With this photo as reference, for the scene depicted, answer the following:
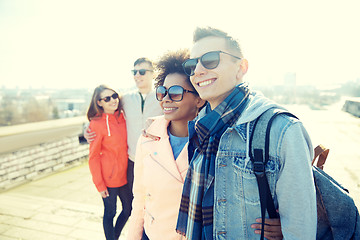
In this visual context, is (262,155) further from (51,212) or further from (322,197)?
(51,212)

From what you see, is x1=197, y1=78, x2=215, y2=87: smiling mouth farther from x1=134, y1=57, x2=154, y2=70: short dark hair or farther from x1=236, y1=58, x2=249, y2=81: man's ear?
x1=134, y1=57, x2=154, y2=70: short dark hair

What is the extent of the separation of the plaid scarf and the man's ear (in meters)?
0.08

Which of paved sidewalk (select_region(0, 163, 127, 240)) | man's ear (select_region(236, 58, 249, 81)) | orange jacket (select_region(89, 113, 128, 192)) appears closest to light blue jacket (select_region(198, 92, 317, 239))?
man's ear (select_region(236, 58, 249, 81))

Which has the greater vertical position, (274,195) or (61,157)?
(274,195)

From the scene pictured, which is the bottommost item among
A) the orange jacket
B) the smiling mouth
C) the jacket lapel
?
the orange jacket

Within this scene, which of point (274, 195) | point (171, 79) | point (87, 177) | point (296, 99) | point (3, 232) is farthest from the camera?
point (296, 99)

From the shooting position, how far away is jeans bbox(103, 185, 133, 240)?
2674 millimetres

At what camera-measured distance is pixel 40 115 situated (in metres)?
16.1

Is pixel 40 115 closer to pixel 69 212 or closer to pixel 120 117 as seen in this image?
pixel 69 212

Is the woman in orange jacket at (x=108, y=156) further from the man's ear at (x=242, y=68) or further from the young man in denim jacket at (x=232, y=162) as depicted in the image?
the man's ear at (x=242, y=68)

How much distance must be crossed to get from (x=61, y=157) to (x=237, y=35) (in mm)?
6368

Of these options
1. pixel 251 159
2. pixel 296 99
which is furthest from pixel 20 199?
pixel 296 99

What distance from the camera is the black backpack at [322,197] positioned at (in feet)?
3.23

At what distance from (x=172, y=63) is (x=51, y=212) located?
342 centimetres
